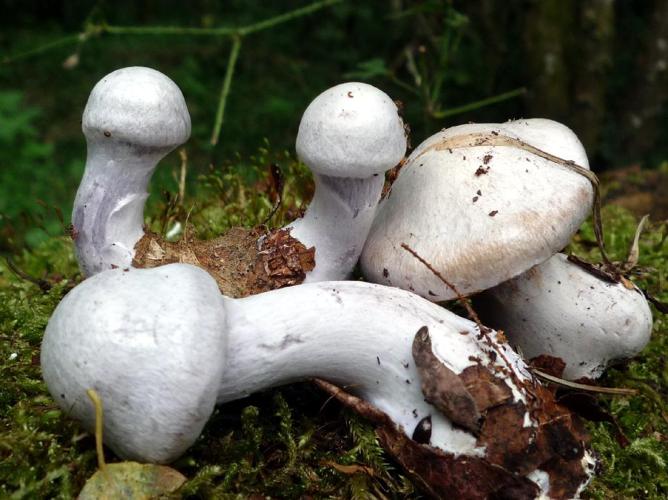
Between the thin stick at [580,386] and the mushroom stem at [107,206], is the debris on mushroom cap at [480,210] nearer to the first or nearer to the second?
the thin stick at [580,386]

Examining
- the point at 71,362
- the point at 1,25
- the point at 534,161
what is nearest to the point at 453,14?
the point at 534,161

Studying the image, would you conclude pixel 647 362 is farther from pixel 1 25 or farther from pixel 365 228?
pixel 1 25

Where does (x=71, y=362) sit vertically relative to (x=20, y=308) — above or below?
above

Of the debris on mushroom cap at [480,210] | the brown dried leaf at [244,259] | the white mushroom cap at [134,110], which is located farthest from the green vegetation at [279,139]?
the white mushroom cap at [134,110]

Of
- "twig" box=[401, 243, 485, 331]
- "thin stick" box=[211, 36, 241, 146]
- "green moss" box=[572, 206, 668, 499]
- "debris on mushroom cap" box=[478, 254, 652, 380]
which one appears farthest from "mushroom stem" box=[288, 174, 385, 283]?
"green moss" box=[572, 206, 668, 499]

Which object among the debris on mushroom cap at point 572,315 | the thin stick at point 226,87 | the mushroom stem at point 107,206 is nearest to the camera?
the mushroom stem at point 107,206

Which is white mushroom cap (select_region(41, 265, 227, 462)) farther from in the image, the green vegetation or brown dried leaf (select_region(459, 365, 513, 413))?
brown dried leaf (select_region(459, 365, 513, 413))
